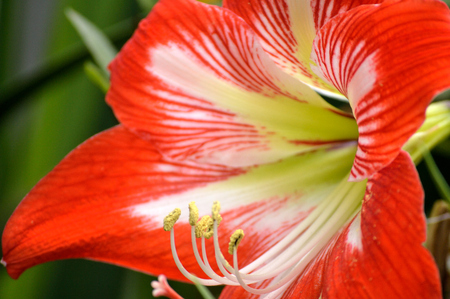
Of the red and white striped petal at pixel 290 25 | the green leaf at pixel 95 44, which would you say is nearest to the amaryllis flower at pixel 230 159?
the red and white striped petal at pixel 290 25

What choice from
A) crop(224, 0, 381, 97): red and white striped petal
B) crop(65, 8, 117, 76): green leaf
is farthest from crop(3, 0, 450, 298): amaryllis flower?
crop(65, 8, 117, 76): green leaf

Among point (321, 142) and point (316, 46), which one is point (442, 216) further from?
point (316, 46)

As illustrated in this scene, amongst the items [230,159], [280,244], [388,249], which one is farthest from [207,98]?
[388,249]

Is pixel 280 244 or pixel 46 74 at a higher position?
pixel 46 74

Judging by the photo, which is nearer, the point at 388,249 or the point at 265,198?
the point at 388,249

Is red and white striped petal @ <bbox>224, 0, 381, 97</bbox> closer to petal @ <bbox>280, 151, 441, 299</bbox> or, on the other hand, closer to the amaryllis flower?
the amaryllis flower

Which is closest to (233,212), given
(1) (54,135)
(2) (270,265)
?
(2) (270,265)

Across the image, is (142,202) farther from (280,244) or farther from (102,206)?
(280,244)

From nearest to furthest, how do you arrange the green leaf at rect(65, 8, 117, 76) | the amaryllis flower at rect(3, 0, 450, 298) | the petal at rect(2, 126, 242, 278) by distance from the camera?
the amaryllis flower at rect(3, 0, 450, 298) < the petal at rect(2, 126, 242, 278) < the green leaf at rect(65, 8, 117, 76)
